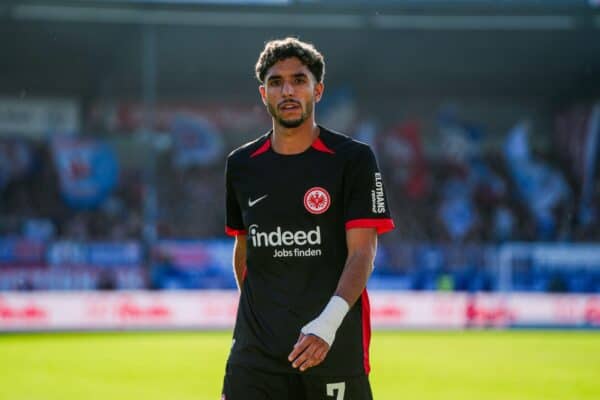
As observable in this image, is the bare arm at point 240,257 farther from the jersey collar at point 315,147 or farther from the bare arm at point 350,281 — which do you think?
the bare arm at point 350,281

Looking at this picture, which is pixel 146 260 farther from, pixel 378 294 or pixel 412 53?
pixel 412 53

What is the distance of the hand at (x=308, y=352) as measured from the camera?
13.5ft

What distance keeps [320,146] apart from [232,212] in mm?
573

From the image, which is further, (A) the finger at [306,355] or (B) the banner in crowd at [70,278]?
(B) the banner in crowd at [70,278]

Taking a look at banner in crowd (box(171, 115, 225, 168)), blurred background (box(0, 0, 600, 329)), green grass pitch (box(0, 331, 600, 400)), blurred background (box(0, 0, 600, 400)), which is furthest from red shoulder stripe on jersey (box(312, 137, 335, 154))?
banner in crowd (box(171, 115, 225, 168))

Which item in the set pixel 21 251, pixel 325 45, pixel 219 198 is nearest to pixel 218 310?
pixel 21 251

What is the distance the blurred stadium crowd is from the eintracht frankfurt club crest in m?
24.0

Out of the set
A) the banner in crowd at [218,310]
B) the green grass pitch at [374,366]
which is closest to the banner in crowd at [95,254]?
the banner in crowd at [218,310]

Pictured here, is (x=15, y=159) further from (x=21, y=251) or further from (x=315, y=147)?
(x=315, y=147)

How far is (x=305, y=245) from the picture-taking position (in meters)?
4.45

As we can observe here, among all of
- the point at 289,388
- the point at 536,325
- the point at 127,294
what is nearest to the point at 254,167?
the point at 289,388

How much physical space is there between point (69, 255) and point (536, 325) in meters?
12.4

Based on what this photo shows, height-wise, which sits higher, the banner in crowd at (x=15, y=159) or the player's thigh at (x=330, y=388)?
the banner in crowd at (x=15, y=159)

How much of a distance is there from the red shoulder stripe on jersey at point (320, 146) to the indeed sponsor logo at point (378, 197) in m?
0.23
